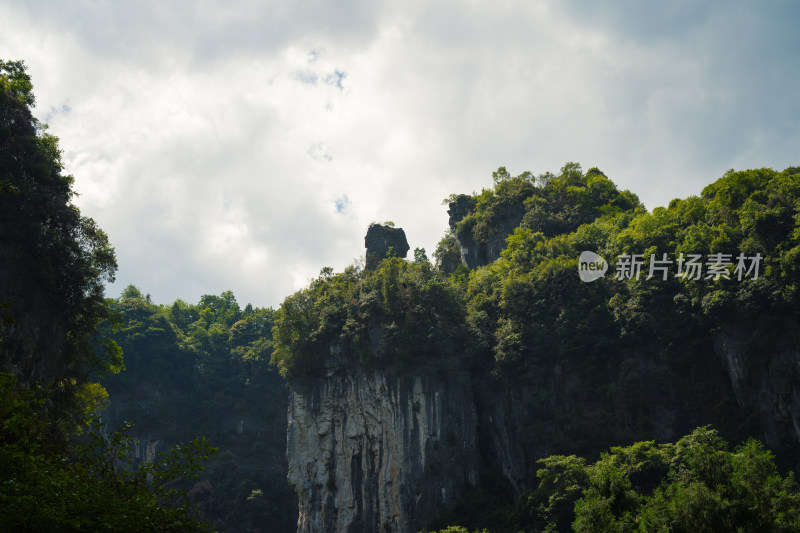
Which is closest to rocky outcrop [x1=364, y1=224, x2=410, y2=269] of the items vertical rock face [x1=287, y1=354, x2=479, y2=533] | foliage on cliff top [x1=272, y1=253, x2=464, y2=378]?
foliage on cliff top [x1=272, y1=253, x2=464, y2=378]

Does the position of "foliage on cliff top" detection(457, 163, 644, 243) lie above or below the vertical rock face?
above

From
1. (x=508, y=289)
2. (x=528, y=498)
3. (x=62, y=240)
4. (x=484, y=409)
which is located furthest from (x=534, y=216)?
(x=62, y=240)

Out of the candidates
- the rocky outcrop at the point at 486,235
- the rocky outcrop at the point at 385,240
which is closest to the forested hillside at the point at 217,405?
the rocky outcrop at the point at 385,240

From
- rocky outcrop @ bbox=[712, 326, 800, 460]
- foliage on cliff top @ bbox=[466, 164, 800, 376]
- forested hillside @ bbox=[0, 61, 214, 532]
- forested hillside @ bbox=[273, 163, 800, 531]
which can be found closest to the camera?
forested hillside @ bbox=[0, 61, 214, 532]

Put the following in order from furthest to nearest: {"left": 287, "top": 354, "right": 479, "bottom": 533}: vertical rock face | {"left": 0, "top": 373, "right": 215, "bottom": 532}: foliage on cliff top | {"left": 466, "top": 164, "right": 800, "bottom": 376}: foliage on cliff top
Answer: {"left": 287, "top": 354, "right": 479, "bottom": 533}: vertical rock face < {"left": 466, "top": 164, "right": 800, "bottom": 376}: foliage on cliff top < {"left": 0, "top": 373, "right": 215, "bottom": 532}: foliage on cliff top

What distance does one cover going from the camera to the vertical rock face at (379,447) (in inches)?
1019

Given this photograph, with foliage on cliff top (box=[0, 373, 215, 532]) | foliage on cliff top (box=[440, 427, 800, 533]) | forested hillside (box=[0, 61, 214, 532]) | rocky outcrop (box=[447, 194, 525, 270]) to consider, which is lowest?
foliage on cliff top (box=[440, 427, 800, 533])

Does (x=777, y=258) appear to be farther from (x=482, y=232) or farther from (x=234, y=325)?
(x=234, y=325)

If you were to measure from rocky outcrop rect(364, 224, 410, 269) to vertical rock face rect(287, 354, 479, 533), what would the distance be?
51.9ft

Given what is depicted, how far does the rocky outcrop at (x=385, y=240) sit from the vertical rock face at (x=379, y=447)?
15.8 metres

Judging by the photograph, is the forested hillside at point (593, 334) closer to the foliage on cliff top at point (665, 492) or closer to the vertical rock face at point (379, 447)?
the vertical rock face at point (379, 447)

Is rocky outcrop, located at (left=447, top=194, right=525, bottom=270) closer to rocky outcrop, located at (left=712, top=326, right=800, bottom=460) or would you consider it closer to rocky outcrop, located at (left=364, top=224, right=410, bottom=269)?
rocky outcrop, located at (left=364, top=224, right=410, bottom=269)

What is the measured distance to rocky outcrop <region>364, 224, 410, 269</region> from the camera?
4485 cm

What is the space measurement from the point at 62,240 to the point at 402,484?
596 inches
